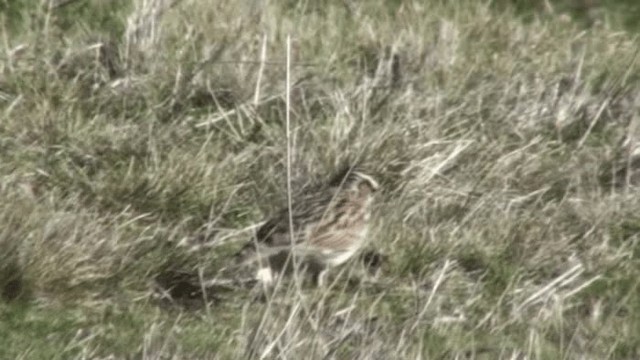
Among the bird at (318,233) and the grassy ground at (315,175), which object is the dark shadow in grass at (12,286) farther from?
the bird at (318,233)

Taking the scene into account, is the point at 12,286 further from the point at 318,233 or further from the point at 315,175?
the point at 315,175

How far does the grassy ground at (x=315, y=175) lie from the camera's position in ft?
22.7

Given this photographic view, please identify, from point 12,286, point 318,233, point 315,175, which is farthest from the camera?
point 315,175

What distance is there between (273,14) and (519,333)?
2.75 m

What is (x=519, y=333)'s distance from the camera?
23.4ft

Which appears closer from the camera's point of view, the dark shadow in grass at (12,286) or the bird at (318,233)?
the dark shadow in grass at (12,286)

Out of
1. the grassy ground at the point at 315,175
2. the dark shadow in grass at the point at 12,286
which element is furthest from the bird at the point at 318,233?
the dark shadow in grass at the point at 12,286

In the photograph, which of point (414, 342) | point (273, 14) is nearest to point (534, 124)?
point (273, 14)

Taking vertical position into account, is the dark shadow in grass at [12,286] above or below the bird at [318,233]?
above

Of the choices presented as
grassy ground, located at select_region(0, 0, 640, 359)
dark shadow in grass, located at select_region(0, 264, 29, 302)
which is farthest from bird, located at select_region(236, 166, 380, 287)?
dark shadow in grass, located at select_region(0, 264, 29, 302)

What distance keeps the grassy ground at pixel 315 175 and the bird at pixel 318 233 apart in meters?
0.09

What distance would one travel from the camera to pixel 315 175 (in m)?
8.02

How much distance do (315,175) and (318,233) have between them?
2.01ft

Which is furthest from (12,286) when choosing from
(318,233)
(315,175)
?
(315,175)
